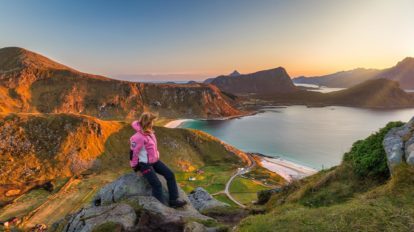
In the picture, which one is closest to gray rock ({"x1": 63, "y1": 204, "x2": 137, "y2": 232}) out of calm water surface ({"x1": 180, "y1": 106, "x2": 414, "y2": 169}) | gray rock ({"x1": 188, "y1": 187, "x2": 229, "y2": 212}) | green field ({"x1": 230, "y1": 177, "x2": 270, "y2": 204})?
gray rock ({"x1": 188, "y1": 187, "x2": 229, "y2": 212})

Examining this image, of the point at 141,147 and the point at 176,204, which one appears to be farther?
the point at 176,204

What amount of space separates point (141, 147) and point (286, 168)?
10164 cm

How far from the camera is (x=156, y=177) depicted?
1227 cm

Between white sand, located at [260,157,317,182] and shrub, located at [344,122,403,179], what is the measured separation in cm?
8205

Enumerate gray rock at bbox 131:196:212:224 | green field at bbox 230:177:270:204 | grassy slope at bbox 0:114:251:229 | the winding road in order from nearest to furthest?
gray rock at bbox 131:196:212:224
grassy slope at bbox 0:114:251:229
the winding road
green field at bbox 230:177:270:204

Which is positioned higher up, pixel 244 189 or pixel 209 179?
pixel 244 189

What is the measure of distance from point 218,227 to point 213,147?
358ft

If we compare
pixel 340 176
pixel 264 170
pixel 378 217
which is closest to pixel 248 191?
pixel 264 170

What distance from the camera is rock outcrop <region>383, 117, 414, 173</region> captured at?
9.67 meters

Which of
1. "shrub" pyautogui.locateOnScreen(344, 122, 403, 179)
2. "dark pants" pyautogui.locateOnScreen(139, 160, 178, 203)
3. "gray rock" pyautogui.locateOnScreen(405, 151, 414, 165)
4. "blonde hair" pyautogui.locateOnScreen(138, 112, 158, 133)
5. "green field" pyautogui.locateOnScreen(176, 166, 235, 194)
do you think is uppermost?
"blonde hair" pyautogui.locateOnScreen(138, 112, 158, 133)

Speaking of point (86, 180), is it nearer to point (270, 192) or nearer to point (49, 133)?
point (49, 133)

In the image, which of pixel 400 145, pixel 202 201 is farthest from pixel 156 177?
pixel 400 145

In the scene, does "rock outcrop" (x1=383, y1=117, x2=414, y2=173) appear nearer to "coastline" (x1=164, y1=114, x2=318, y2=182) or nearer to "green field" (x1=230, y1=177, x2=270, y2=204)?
"green field" (x1=230, y1=177, x2=270, y2=204)

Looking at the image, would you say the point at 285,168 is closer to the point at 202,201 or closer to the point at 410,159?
the point at 202,201
